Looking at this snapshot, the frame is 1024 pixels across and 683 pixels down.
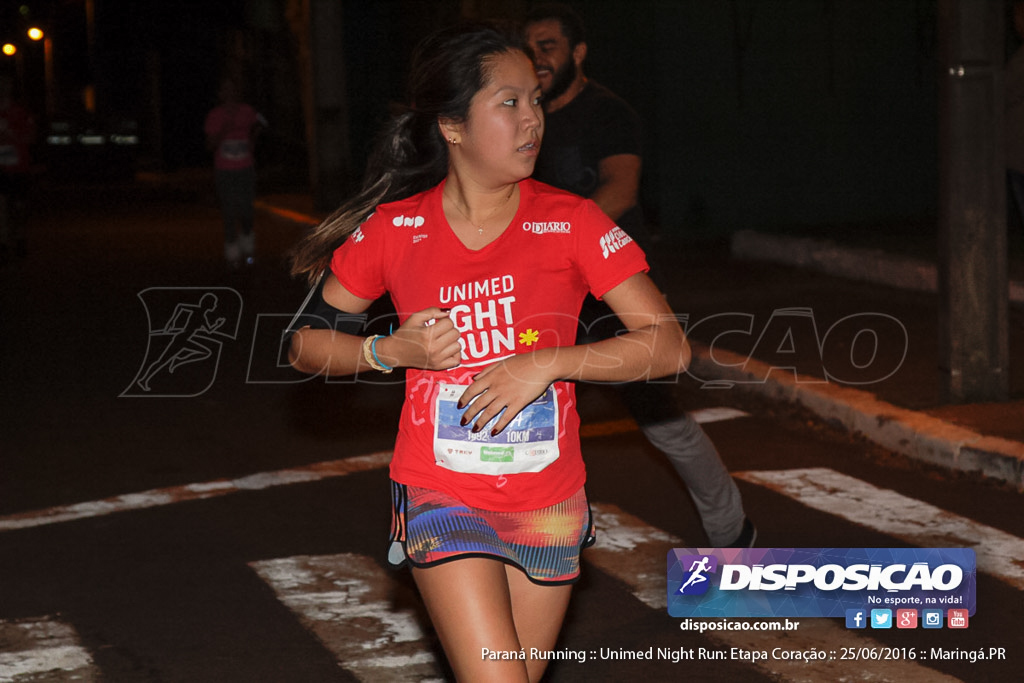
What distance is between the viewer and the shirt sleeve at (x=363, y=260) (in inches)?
139

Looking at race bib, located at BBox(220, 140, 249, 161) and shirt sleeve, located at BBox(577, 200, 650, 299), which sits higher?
race bib, located at BBox(220, 140, 249, 161)

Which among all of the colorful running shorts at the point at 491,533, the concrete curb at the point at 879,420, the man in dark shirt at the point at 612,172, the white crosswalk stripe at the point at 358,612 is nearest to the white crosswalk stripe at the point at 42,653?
the white crosswalk stripe at the point at 358,612

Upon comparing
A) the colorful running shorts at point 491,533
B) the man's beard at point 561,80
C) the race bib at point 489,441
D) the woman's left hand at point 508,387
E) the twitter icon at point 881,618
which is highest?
the man's beard at point 561,80

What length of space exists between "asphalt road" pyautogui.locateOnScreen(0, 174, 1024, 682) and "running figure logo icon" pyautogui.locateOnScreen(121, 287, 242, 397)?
75mm

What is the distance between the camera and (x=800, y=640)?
5.05m

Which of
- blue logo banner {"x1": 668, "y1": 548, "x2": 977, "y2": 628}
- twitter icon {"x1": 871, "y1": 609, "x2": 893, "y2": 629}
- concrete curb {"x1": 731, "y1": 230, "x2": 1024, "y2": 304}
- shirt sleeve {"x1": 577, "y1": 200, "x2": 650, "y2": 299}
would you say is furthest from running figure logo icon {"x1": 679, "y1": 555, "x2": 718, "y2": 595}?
concrete curb {"x1": 731, "y1": 230, "x2": 1024, "y2": 304}

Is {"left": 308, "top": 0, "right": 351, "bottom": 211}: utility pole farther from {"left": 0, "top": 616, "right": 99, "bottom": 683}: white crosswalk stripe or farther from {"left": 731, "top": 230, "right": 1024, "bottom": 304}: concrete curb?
{"left": 0, "top": 616, "right": 99, "bottom": 683}: white crosswalk stripe

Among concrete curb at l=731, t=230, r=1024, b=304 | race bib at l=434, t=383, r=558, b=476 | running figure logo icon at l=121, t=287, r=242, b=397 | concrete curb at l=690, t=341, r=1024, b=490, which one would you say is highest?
race bib at l=434, t=383, r=558, b=476

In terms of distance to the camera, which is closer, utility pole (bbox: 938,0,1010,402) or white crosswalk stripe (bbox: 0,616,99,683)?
white crosswalk stripe (bbox: 0,616,99,683)

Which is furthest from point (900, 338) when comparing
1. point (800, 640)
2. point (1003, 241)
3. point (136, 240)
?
point (136, 240)

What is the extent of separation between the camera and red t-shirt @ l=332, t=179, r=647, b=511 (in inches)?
134

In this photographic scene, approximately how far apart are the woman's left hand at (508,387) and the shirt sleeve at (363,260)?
1.52 ft

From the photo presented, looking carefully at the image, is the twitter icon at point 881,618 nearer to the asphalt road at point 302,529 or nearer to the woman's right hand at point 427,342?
the asphalt road at point 302,529

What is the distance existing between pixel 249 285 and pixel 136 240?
21.3 ft
